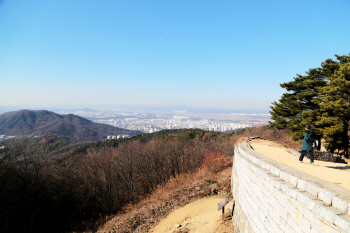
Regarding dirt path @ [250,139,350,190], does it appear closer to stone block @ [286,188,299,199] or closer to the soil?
stone block @ [286,188,299,199]

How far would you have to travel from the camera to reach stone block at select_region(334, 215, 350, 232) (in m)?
2.40

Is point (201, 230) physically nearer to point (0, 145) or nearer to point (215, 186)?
point (215, 186)

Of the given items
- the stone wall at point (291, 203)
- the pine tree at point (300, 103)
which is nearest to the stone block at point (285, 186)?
the stone wall at point (291, 203)

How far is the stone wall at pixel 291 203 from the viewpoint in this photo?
2.73 metres

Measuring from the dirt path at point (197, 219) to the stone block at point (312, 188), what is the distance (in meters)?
6.00

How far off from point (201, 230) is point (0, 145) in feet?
54.1

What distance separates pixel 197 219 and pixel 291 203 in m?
8.35

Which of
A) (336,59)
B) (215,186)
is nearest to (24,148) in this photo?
(215,186)

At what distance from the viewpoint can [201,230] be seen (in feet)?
29.6

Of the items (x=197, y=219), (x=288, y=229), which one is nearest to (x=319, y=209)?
(x=288, y=229)

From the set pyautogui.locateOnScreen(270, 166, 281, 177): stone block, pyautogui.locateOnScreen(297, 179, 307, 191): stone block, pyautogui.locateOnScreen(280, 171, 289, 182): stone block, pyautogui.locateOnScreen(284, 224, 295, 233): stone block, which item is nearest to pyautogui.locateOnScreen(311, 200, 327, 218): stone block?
Result: pyautogui.locateOnScreen(297, 179, 307, 191): stone block

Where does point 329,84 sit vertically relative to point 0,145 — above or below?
above

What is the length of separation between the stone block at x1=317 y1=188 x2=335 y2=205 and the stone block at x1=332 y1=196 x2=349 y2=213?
7cm

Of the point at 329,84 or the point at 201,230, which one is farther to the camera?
the point at 329,84
